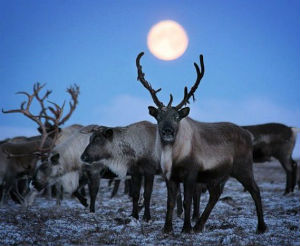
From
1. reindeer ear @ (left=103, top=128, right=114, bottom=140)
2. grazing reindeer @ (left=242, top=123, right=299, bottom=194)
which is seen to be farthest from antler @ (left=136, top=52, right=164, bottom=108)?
grazing reindeer @ (left=242, top=123, right=299, bottom=194)

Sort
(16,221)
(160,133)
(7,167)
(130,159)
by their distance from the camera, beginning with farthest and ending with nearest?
(7,167)
(130,159)
(16,221)
(160,133)

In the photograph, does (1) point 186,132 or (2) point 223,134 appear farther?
(2) point 223,134

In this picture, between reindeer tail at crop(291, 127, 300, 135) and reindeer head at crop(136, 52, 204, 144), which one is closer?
reindeer head at crop(136, 52, 204, 144)

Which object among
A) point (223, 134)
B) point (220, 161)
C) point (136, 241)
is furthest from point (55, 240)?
point (223, 134)

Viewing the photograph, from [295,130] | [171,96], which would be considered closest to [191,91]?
[171,96]

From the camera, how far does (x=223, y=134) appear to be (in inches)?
A: 203

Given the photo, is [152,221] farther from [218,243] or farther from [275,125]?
[275,125]

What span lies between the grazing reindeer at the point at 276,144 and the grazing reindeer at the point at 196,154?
5702mm

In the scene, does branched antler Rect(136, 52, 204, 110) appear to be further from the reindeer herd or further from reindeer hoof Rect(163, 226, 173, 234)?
reindeer hoof Rect(163, 226, 173, 234)

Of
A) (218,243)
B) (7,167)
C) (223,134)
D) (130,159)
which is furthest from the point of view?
(7,167)

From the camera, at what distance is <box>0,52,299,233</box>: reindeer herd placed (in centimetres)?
470

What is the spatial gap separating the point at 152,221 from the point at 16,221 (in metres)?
2.17

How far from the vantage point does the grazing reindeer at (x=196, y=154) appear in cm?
463

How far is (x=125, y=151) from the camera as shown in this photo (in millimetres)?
6727
